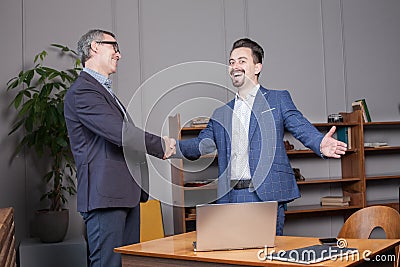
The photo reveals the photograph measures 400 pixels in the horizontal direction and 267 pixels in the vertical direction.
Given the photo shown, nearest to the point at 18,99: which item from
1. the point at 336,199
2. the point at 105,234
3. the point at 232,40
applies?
the point at 105,234

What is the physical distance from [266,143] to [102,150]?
86 cm

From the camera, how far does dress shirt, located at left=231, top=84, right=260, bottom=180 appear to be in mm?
3113

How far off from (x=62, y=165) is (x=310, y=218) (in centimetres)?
249

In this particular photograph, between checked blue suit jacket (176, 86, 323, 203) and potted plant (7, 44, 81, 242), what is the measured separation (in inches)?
66.9

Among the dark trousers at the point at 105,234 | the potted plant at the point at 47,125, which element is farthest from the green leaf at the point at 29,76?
the dark trousers at the point at 105,234

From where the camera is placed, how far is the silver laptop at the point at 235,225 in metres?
2.33

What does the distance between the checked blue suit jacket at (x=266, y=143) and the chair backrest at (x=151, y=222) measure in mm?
1848

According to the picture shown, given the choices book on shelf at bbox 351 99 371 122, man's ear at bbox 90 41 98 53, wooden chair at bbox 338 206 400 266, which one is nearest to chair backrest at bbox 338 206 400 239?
wooden chair at bbox 338 206 400 266

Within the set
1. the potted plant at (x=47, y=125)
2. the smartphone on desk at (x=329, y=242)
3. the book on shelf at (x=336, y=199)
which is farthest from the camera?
the book on shelf at (x=336, y=199)

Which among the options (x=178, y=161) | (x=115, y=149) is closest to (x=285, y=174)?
(x=178, y=161)

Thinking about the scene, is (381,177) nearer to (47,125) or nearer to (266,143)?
(266,143)

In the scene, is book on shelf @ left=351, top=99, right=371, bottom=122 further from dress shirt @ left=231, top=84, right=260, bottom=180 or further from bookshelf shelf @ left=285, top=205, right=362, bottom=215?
dress shirt @ left=231, top=84, right=260, bottom=180

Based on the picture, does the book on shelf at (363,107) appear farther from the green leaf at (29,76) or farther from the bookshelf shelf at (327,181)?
the green leaf at (29,76)

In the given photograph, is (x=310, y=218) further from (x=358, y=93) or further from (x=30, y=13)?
(x=30, y=13)
